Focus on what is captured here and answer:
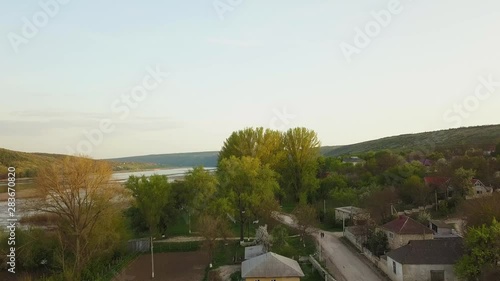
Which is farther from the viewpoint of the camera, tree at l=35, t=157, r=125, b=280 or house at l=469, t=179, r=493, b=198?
house at l=469, t=179, r=493, b=198

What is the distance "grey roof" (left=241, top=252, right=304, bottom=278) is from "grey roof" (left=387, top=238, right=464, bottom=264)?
5.71 meters

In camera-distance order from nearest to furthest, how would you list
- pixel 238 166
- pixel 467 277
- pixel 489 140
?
1. pixel 467 277
2. pixel 238 166
3. pixel 489 140

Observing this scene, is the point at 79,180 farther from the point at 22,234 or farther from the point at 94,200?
the point at 22,234

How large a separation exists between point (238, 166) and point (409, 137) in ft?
372

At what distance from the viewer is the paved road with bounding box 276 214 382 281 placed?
2341cm

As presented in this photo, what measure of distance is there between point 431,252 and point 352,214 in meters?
15.1

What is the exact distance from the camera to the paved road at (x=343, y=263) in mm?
23406

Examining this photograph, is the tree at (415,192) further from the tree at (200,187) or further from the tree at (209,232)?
the tree at (209,232)

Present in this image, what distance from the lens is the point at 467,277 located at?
63.1 feet

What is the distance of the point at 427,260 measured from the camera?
69.7 feet

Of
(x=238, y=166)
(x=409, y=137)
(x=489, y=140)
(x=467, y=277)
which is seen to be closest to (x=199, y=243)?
(x=238, y=166)

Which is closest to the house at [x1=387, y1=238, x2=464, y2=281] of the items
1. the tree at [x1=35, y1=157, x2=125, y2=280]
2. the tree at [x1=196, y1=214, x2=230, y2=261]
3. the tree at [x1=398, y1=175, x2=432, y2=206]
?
the tree at [x1=196, y1=214, x2=230, y2=261]

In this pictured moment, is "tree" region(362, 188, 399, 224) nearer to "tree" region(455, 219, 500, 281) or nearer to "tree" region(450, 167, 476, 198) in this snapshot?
"tree" region(450, 167, 476, 198)

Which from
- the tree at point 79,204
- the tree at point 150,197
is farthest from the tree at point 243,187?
the tree at point 79,204
